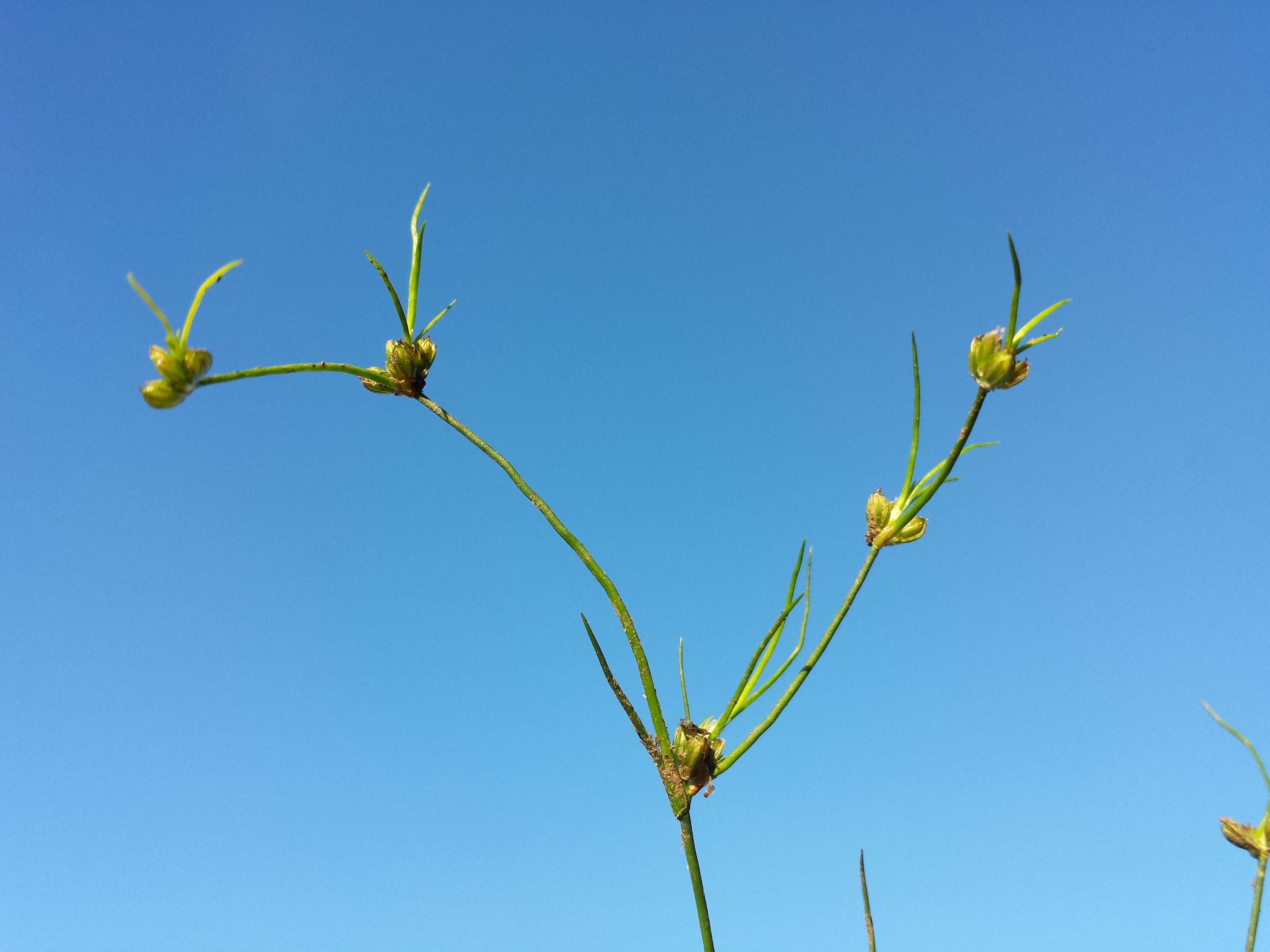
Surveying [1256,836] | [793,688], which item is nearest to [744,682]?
[793,688]

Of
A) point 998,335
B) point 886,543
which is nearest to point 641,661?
point 886,543

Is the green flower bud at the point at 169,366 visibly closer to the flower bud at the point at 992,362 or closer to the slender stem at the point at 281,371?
the slender stem at the point at 281,371

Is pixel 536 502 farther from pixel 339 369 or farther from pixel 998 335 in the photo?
pixel 998 335

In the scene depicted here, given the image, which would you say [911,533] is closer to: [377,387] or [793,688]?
[793,688]

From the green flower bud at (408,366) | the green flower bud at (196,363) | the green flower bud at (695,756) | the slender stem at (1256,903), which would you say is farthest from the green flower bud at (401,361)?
the slender stem at (1256,903)

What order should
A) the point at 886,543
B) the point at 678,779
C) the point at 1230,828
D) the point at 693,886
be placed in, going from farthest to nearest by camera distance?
1. the point at 886,543
2. the point at 1230,828
3. the point at 678,779
4. the point at 693,886

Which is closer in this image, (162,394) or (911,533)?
(162,394)

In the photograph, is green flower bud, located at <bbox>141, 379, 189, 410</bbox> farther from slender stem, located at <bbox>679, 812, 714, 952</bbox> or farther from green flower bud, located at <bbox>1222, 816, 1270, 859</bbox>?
green flower bud, located at <bbox>1222, 816, 1270, 859</bbox>
